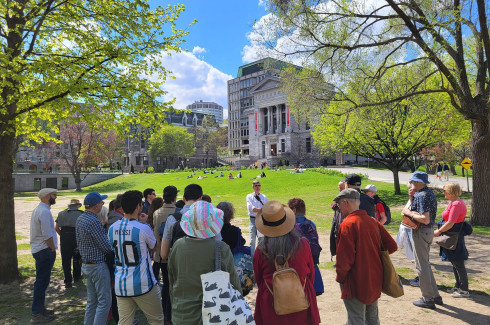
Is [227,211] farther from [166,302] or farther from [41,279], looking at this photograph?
[41,279]

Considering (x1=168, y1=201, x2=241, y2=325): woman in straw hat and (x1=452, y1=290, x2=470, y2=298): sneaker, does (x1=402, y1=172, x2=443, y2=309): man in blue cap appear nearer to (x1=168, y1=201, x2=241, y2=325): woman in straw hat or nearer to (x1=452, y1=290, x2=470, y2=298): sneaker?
(x1=452, y1=290, x2=470, y2=298): sneaker

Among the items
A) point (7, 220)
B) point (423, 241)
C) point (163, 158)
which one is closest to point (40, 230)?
point (7, 220)

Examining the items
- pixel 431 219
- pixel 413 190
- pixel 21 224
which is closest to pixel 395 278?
pixel 431 219

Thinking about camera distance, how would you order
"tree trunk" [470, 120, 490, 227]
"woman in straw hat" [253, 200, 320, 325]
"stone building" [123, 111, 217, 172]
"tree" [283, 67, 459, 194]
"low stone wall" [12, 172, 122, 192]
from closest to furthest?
"woman in straw hat" [253, 200, 320, 325], "tree trunk" [470, 120, 490, 227], "tree" [283, 67, 459, 194], "low stone wall" [12, 172, 122, 192], "stone building" [123, 111, 217, 172]

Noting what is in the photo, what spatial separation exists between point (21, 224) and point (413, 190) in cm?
1871

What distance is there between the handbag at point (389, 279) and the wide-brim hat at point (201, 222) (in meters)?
2.13

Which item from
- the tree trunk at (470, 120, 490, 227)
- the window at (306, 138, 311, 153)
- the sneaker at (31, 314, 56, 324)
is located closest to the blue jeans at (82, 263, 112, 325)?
the sneaker at (31, 314, 56, 324)

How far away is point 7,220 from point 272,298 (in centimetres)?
698

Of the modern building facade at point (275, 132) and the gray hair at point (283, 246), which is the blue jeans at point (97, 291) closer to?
the gray hair at point (283, 246)

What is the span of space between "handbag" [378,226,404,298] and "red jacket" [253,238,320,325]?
1.15 meters

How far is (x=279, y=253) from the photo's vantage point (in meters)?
2.96

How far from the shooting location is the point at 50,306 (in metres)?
5.79

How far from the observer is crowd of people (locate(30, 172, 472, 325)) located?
116 inches

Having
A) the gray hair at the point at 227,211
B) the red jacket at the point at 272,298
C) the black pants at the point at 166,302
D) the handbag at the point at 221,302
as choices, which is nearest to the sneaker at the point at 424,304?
the red jacket at the point at 272,298
